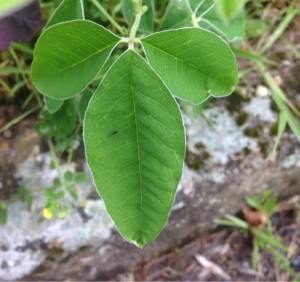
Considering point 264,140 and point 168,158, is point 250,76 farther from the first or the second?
point 168,158

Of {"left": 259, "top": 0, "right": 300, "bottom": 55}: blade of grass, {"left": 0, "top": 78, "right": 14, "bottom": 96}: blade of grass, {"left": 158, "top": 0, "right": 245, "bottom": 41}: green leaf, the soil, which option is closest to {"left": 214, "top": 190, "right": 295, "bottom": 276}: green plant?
the soil

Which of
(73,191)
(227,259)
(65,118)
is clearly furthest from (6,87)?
(227,259)

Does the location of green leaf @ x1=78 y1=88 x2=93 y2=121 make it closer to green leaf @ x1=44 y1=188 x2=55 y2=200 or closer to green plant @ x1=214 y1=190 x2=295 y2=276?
green leaf @ x1=44 y1=188 x2=55 y2=200

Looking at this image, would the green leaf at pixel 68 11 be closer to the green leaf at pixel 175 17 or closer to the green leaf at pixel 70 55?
the green leaf at pixel 70 55

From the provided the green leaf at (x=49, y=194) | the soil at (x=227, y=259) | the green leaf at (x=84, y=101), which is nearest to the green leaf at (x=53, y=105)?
the green leaf at (x=84, y=101)

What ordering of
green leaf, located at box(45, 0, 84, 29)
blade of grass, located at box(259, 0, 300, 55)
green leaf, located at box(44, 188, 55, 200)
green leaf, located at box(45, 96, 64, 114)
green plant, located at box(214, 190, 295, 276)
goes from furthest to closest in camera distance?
green plant, located at box(214, 190, 295, 276) < blade of grass, located at box(259, 0, 300, 55) < green leaf, located at box(44, 188, 55, 200) < green leaf, located at box(45, 96, 64, 114) < green leaf, located at box(45, 0, 84, 29)

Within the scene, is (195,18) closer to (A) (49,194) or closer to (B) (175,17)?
(B) (175,17)

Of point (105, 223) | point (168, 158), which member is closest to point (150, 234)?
point (168, 158)
